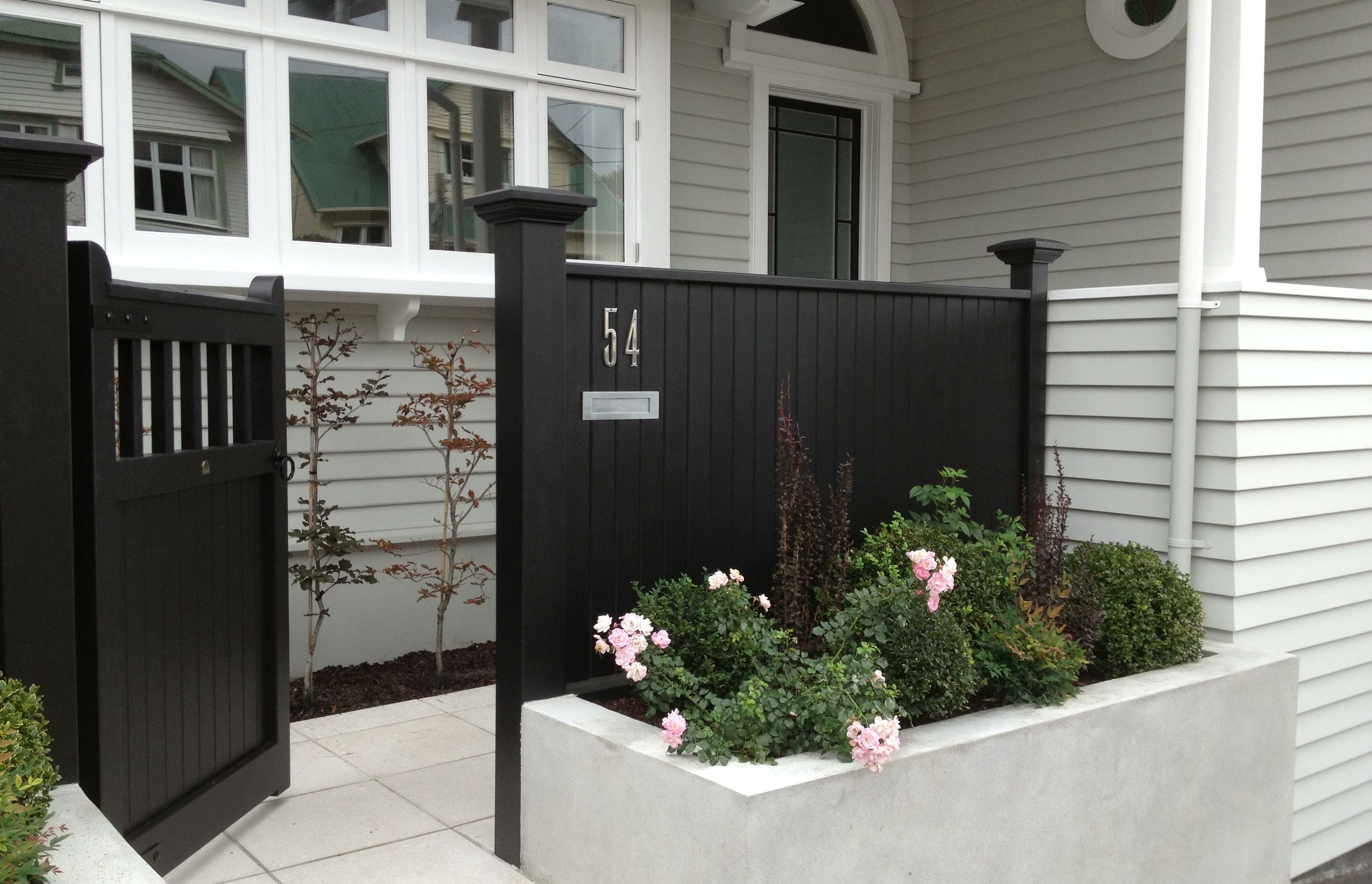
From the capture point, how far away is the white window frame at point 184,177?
441cm

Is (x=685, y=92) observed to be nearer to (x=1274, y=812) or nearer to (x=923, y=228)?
(x=923, y=228)

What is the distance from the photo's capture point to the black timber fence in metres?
3.08

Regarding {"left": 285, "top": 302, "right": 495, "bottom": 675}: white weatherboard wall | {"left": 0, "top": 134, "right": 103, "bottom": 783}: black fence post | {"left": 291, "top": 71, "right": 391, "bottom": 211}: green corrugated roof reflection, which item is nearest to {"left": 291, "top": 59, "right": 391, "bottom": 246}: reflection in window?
{"left": 291, "top": 71, "right": 391, "bottom": 211}: green corrugated roof reflection

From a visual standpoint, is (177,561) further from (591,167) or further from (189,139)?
(591,167)

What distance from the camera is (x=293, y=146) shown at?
4.74 metres

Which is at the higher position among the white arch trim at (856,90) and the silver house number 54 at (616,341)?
the white arch trim at (856,90)

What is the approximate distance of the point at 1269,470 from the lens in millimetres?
4109

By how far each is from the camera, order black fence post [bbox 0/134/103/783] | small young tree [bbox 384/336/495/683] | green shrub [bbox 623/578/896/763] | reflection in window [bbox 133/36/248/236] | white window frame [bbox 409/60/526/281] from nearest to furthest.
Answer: black fence post [bbox 0/134/103/783], green shrub [bbox 623/578/896/763], reflection in window [bbox 133/36/248/236], small young tree [bbox 384/336/495/683], white window frame [bbox 409/60/526/281]

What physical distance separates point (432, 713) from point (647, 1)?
367 cm

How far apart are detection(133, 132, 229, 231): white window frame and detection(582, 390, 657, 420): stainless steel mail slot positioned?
87.9 inches

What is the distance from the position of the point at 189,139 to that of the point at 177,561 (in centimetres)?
230

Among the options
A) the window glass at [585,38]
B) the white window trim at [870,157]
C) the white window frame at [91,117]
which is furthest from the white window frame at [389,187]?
the white window trim at [870,157]

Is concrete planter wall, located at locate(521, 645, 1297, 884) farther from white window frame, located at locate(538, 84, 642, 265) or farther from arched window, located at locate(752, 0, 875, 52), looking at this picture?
arched window, located at locate(752, 0, 875, 52)

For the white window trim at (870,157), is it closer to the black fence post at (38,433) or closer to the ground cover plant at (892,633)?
the ground cover plant at (892,633)
